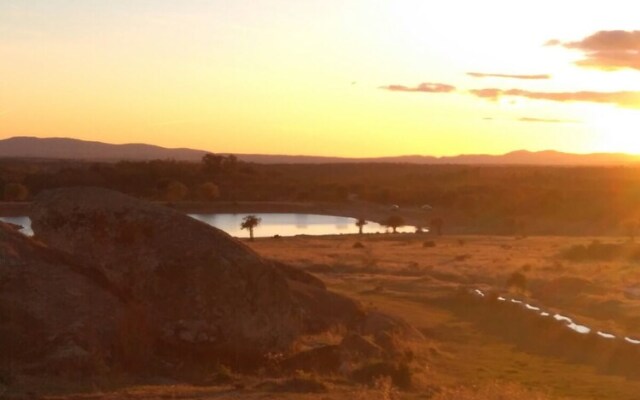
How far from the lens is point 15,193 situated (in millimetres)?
85375

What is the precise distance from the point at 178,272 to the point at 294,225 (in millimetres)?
77883

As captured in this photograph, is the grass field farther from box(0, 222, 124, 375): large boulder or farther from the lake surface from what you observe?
the lake surface

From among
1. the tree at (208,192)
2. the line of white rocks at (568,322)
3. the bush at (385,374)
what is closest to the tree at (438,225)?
the tree at (208,192)

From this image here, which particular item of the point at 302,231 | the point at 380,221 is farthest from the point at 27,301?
the point at 380,221

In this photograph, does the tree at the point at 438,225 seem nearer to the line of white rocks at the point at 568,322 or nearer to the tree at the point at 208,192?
the tree at the point at 208,192

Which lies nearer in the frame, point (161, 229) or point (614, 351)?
point (161, 229)

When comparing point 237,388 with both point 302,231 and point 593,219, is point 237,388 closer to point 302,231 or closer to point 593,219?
point 302,231

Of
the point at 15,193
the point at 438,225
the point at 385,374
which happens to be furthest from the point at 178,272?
the point at 15,193

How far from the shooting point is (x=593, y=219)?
97.1m

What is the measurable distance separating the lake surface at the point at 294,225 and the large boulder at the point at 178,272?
59316 millimetres

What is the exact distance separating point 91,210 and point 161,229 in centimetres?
139

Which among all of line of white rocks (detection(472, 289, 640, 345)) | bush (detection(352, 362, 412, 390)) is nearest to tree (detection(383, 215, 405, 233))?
line of white rocks (detection(472, 289, 640, 345))

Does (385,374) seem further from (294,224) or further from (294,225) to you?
(294,224)

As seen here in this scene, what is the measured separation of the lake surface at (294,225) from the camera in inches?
3342
